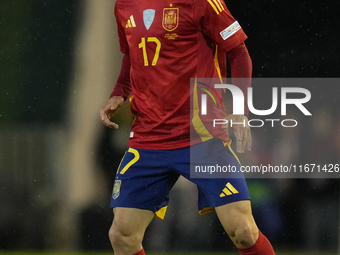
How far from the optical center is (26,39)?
10.9 feet

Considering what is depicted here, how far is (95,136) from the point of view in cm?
329

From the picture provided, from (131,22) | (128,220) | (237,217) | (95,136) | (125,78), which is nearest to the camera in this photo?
(237,217)

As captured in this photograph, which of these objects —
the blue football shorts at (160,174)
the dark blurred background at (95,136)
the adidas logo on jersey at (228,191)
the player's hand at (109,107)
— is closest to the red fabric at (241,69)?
the blue football shorts at (160,174)

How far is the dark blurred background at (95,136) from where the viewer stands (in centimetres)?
320

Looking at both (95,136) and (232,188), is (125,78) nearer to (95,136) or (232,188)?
(232,188)

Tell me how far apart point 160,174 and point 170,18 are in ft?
2.28

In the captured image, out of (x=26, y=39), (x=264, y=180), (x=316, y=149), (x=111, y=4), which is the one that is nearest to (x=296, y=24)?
(x=316, y=149)

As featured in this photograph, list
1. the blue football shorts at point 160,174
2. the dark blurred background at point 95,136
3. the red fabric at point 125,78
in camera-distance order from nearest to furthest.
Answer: the blue football shorts at point 160,174, the red fabric at point 125,78, the dark blurred background at point 95,136

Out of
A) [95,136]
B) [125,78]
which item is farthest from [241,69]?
[95,136]

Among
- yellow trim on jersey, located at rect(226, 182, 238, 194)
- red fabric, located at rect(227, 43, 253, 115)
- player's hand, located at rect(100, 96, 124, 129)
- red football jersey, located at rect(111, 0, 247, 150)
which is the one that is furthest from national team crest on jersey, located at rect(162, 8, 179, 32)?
yellow trim on jersey, located at rect(226, 182, 238, 194)

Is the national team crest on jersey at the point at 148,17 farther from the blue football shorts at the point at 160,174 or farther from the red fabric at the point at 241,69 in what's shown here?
the blue football shorts at the point at 160,174

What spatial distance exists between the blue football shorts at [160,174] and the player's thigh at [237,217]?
7cm

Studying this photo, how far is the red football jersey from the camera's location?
190cm

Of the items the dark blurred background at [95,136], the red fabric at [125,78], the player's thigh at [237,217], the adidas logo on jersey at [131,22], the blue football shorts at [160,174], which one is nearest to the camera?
the player's thigh at [237,217]
